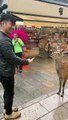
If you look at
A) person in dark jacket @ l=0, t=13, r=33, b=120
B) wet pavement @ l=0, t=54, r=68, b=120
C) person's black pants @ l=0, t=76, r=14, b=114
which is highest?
person in dark jacket @ l=0, t=13, r=33, b=120

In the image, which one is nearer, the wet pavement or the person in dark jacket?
the person in dark jacket

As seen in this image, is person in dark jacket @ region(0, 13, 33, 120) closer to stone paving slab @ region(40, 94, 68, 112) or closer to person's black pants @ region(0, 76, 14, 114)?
person's black pants @ region(0, 76, 14, 114)

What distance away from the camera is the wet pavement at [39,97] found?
3.48 meters

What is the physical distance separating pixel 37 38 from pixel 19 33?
2929mm

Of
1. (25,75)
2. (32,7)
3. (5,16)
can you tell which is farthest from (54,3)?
(5,16)

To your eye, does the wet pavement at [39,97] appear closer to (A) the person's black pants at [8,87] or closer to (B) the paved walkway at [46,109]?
(B) the paved walkway at [46,109]

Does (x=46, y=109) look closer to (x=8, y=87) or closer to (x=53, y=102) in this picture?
(x=53, y=102)

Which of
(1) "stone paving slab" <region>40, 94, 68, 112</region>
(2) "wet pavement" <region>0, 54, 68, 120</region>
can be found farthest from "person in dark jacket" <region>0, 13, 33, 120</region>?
(1) "stone paving slab" <region>40, 94, 68, 112</region>

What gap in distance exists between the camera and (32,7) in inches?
401

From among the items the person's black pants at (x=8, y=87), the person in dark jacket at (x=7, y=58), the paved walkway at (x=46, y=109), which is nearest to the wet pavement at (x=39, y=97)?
the paved walkway at (x=46, y=109)

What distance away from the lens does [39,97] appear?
4.23 meters

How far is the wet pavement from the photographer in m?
3.48

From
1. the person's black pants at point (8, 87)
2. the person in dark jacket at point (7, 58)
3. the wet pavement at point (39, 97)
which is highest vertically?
the person in dark jacket at point (7, 58)

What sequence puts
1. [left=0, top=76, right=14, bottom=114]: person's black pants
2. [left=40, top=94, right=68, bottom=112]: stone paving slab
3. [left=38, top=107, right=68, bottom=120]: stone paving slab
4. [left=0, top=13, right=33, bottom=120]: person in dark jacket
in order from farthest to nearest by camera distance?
[left=40, top=94, right=68, bottom=112]: stone paving slab → [left=38, top=107, right=68, bottom=120]: stone paving slab → [left=0, top=76, right=14, bottom=114]: person's black pants → [left=0, top=13, right=33, bottom=120]: person in dark jacket
